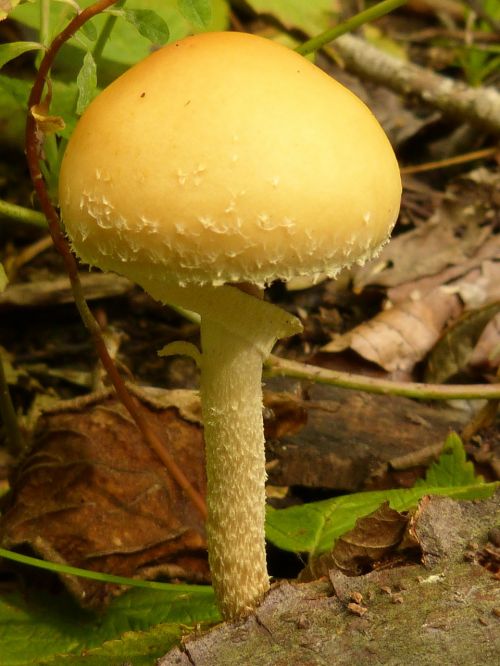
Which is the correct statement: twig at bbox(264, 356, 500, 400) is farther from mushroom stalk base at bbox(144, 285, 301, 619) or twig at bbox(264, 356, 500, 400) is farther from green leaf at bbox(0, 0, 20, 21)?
green leaf at bbox(0, 0, 20, 21)

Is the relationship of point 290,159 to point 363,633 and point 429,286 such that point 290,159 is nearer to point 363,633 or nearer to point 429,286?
point 363,633

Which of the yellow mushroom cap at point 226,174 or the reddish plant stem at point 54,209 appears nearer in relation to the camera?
the yellow mushroom cap at point 226,174

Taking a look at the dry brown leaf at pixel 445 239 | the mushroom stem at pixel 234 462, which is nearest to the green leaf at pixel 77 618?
the mushroom stem at pixel 234 462

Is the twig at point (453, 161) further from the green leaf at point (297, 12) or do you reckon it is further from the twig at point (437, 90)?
the green leaf at point (297, 12)

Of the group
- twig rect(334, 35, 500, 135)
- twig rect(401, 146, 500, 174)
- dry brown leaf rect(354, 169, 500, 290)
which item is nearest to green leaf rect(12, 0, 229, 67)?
dry brown leaf rect(354, 169, 500, 290)

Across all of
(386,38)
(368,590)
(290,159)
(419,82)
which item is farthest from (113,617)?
(386,38)

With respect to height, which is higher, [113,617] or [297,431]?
[297,431]

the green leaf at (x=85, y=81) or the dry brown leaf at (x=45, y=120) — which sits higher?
the green leaf at (x=85, y=81)
